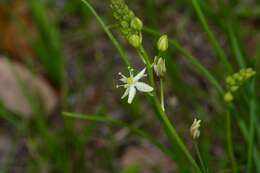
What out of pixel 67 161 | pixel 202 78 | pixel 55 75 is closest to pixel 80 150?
pixel 67 161

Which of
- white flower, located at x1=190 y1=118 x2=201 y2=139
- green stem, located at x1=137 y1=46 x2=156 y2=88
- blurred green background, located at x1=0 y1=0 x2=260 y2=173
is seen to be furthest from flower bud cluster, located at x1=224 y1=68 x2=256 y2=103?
blurred green background, located at x1=0 y1=0 x2=260 y2=173

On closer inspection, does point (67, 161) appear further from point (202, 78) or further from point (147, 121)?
point (202, 78)

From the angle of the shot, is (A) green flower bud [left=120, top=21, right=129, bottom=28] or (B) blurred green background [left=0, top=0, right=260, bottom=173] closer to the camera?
(A) green flower bud [left=120, top=21, right=129, bottom=28]

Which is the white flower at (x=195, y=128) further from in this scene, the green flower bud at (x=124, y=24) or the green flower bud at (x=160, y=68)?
the green flower bud at (x=124, y=24)

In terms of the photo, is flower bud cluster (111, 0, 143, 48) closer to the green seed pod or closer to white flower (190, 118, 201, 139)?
the green seed pod

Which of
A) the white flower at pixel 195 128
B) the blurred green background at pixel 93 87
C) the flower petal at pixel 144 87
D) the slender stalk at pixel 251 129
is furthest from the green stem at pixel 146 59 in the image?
the blurred green background at pixel 93 87

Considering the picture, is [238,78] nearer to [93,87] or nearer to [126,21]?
[126,21]
